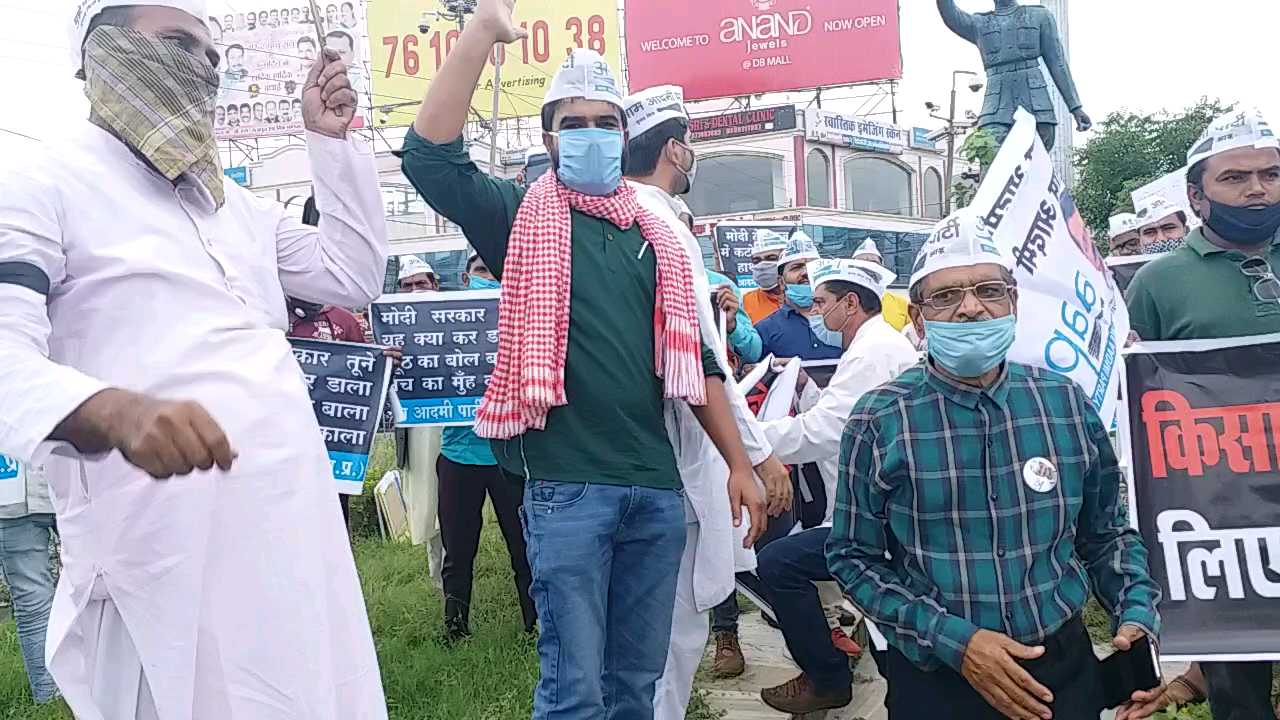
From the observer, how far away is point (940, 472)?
247 centimetres

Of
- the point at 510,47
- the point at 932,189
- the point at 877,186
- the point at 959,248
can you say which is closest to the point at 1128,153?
the point at 932,189

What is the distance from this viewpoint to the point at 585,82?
295cm

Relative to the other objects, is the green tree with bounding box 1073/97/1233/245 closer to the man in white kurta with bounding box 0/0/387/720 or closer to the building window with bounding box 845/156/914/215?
the building window with bounding box 845/156/914/215

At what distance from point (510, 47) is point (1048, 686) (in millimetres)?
34321

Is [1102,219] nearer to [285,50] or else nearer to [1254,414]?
[285,50]

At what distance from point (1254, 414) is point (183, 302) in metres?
2.90

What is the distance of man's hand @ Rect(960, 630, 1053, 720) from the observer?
2.29m

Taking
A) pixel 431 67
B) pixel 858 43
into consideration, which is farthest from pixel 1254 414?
pixel 431 67

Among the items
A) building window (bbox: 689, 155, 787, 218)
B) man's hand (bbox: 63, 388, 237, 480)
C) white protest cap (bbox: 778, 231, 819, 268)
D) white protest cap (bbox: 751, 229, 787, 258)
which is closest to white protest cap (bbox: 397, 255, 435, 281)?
white protest cap (bbox: 778, 231, 819, 268)

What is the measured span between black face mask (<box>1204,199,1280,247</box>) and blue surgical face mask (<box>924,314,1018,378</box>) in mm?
1477

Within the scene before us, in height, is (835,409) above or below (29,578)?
above

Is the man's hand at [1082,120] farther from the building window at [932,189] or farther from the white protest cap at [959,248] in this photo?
the building window at [932,189]

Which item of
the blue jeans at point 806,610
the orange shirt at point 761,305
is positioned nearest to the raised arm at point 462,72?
the blue jeans at point 806,610

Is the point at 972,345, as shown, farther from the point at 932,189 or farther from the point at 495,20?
the point at 932,189
